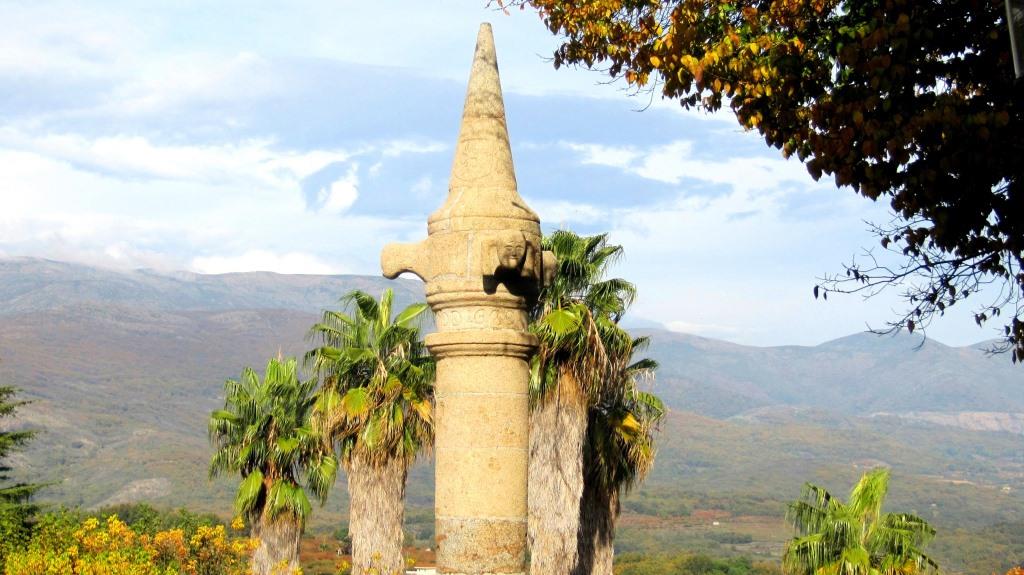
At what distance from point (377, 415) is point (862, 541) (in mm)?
9817

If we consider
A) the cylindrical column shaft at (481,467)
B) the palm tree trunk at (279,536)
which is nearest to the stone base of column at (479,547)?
the cylindrical column shaft at (481,467)

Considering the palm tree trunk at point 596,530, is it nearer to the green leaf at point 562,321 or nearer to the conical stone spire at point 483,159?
the green leaf at point 562,321

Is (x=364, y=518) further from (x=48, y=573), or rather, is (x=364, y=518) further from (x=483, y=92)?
(x=483, y=92)

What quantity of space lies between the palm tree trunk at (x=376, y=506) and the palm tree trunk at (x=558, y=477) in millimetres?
3356

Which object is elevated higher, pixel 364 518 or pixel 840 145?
pixel 840 145

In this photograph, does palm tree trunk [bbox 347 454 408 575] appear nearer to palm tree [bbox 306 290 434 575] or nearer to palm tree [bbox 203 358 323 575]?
palm tree [bbox 306 290 434 575]

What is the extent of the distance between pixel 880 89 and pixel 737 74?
164cm

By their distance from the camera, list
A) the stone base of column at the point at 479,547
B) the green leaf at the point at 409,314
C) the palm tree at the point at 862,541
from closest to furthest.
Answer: the stone base of column at the point at 479,547 < the palm tree at the point at 862,541 < the green leaf at the point at 409,314

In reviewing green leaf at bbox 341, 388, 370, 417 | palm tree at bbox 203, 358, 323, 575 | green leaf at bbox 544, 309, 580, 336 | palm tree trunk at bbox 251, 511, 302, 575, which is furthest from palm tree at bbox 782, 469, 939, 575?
palm tree trunk at bbox 251, 511, 302, 575

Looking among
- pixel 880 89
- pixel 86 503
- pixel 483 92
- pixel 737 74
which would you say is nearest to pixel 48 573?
pixel 483 92

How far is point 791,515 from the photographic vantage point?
24.7 m

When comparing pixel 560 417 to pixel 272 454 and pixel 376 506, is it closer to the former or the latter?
pixel 376 506

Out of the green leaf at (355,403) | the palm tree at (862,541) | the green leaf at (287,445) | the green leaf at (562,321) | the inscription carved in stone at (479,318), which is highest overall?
the green leaf at (562,321)

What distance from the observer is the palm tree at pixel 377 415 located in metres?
25.5
